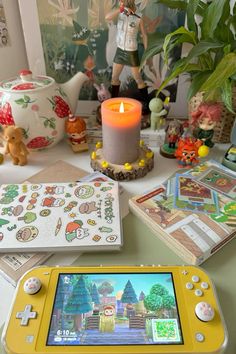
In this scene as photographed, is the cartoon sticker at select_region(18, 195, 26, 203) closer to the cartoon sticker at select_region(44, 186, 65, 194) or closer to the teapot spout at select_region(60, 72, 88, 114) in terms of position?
the cartoon sticker at select_region(44, 186, 65, 194)

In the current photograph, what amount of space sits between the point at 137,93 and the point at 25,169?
1.01 feet

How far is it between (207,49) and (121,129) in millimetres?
203

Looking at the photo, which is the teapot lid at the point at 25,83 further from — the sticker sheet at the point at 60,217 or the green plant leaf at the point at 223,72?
the green plant leaf at the point at 223,72

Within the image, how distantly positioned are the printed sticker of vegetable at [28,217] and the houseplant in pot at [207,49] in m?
0.33

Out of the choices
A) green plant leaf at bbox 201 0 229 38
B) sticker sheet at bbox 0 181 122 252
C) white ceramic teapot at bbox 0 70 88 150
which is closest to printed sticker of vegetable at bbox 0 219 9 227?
sticker sheet at bbox 0 181 122 252

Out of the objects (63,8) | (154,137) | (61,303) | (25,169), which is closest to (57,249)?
(61,303)

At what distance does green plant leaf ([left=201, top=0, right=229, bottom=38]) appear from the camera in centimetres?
54

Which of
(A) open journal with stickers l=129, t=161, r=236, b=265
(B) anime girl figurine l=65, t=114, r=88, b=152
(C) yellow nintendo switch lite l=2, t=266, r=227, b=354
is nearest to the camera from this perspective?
(C) yellow nintendo switch lite l=2, t=266, r=227, b=354

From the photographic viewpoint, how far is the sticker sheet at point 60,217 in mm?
422

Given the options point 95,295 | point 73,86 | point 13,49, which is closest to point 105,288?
point 95,295

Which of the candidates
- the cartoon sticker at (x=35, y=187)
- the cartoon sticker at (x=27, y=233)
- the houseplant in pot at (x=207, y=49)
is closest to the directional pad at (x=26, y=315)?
the cartoon sticker at (x=27, y=233)

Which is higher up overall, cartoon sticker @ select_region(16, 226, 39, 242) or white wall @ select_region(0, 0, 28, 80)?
white wall @ select_region(0, 0, 28, 80)

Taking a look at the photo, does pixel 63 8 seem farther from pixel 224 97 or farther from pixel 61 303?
pixel 61 303

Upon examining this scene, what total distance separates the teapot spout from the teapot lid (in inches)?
1.8
